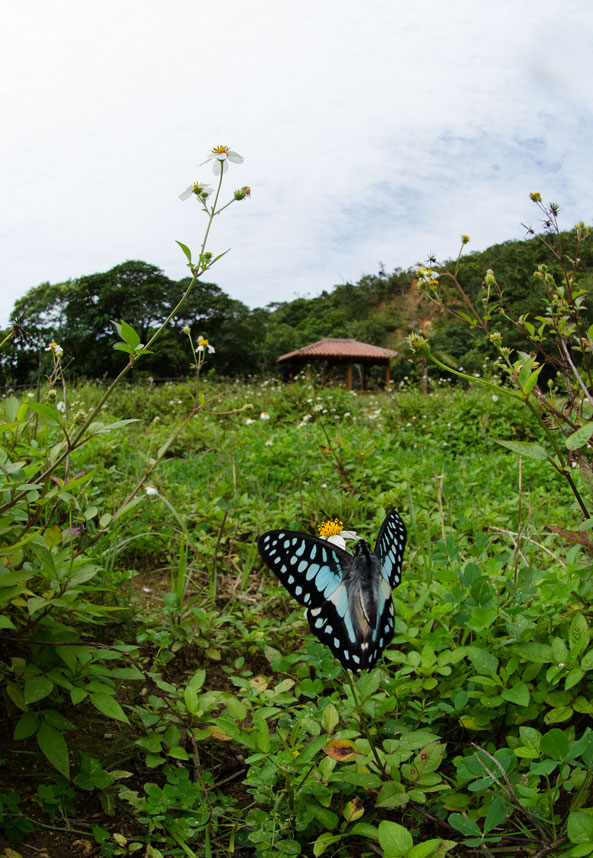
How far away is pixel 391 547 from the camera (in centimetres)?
126

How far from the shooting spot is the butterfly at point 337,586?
1099 mm

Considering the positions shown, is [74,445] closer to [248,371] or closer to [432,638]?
[432,638]

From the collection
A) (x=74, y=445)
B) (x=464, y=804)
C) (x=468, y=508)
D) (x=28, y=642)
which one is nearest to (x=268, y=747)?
(x=464, y=804)

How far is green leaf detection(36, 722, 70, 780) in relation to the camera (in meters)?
1.08

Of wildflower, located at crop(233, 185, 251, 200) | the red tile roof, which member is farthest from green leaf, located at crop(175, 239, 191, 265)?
the red tile roof

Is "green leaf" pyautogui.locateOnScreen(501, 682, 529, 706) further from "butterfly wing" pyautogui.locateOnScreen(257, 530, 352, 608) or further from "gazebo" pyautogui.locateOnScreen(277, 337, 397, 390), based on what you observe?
"gazebo" pyautogui.locateOnScreen(277, 337, 397, 390)

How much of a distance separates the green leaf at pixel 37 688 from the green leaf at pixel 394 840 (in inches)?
24.8

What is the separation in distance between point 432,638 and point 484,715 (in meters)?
0.19

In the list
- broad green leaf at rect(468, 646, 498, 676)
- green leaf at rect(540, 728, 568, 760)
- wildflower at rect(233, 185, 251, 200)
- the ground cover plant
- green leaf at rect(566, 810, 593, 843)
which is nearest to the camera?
green leaf at rect(566, 810, 593, 843)

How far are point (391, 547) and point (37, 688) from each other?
743mm

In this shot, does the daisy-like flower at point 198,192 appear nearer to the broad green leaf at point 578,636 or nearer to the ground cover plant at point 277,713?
the ground cover plant at point 277,713

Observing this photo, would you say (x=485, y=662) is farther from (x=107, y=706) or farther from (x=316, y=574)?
(x=107, y=706)

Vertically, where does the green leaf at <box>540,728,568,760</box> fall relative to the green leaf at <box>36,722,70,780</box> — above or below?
above

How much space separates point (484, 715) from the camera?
1.24 m
